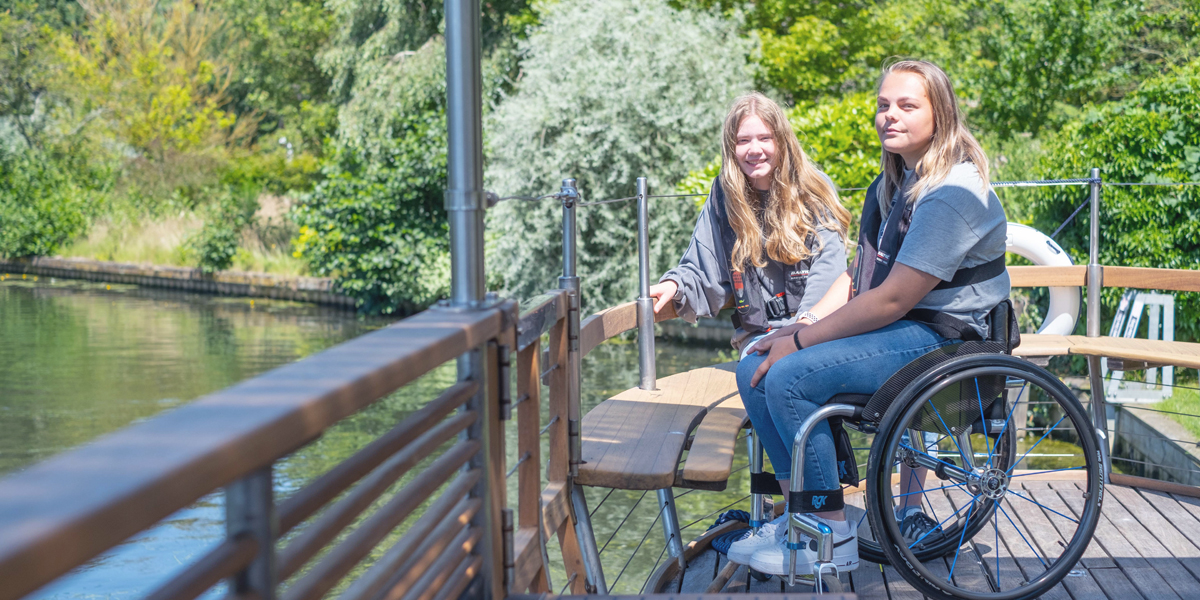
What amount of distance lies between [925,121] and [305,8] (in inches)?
861

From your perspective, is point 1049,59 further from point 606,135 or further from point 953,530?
point 953,530

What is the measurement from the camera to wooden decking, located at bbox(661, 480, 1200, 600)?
2.41 metres

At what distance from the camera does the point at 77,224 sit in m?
19.3

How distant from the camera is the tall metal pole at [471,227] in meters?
1.62

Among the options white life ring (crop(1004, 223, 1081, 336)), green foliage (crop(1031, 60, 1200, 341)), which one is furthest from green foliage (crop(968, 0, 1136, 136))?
white life ring (crop(1004, 223, 1081, 336))

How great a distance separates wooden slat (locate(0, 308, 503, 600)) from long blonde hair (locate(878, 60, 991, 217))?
1.45 metres

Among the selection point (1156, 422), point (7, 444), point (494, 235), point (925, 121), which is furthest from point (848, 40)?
point (925, 121)

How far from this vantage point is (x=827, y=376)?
7.00ft

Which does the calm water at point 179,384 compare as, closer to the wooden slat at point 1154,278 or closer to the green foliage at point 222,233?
the green foliage at point 222,233

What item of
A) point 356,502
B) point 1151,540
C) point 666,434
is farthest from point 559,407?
point 1151,540

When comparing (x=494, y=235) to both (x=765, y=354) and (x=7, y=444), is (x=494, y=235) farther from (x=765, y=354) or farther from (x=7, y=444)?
(x=765, y=354)

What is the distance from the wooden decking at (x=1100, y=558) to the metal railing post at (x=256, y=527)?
152 centimetres

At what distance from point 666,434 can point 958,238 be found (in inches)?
32.1

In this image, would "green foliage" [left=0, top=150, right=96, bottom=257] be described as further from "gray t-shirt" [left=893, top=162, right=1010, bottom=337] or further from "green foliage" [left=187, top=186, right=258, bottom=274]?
"gray t-shirt" [left=893, top=162, right=1010, bottom=337]
